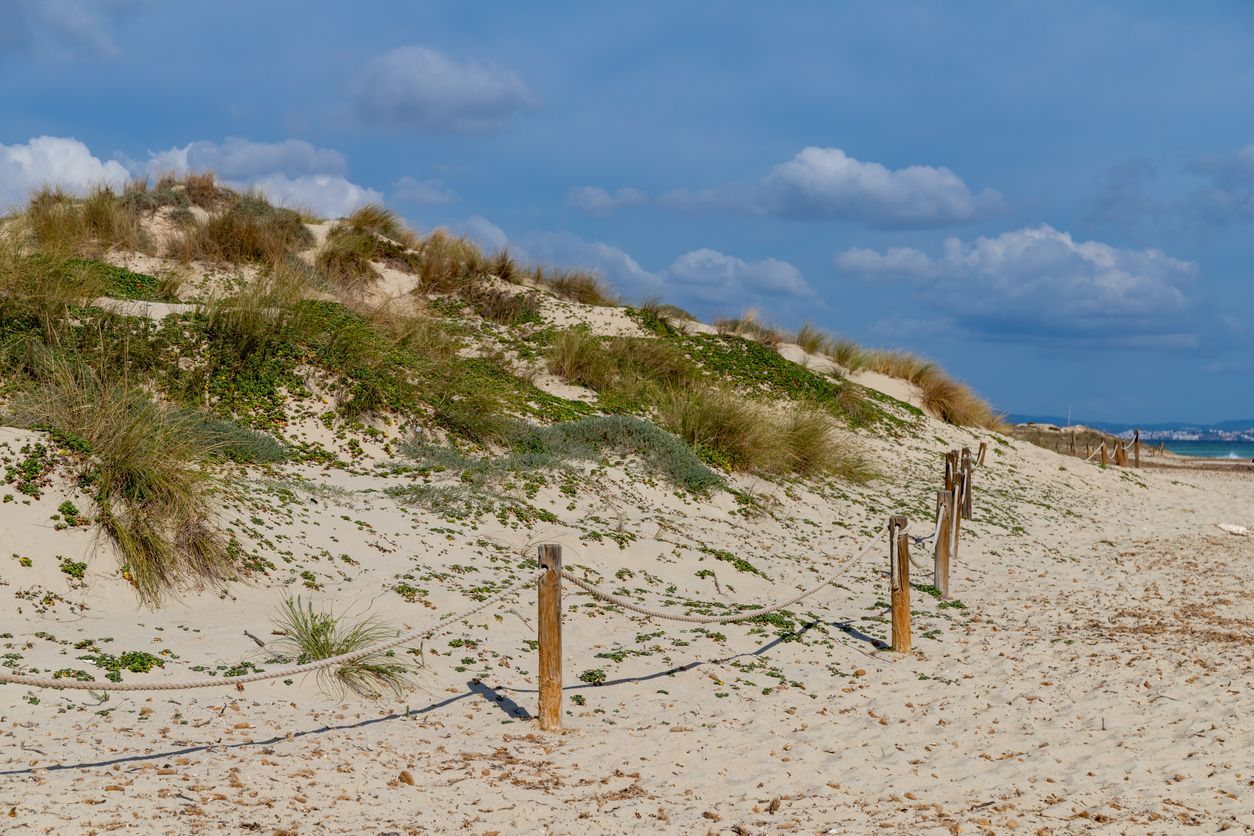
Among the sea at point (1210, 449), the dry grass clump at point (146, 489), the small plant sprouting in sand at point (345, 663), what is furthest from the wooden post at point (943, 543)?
the sea at point (1210, 449)

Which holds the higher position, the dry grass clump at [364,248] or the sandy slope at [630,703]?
the dry grass clump at [364,248]

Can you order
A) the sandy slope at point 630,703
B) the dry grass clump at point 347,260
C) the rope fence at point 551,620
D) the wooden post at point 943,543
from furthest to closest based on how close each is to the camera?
the dry grass clump at point 347,260
the wooden post at point 943,543
the rope fence at point 551,620
the sandy slope at point 630,703

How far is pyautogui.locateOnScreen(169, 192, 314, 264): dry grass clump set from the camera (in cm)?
2020

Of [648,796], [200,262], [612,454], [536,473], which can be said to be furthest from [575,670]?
[200,262]

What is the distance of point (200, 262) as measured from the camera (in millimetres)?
20000

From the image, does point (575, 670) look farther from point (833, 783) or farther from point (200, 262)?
point (200, 262)

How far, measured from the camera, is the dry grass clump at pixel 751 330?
25375mm

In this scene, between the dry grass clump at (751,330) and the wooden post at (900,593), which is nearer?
the wooden post at (900,593)

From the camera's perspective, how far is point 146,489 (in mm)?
7934

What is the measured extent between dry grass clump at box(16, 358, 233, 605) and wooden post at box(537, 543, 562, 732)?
3.08 metres

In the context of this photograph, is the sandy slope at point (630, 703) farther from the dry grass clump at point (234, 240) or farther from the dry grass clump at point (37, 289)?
the dry grass clump at point (234, 240)

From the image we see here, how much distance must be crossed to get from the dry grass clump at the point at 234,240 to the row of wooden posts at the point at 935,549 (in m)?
12.9

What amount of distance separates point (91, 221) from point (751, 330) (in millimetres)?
14489

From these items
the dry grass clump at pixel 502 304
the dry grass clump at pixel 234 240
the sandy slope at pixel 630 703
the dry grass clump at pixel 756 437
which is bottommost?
the sandy slope at pixel 630 703
